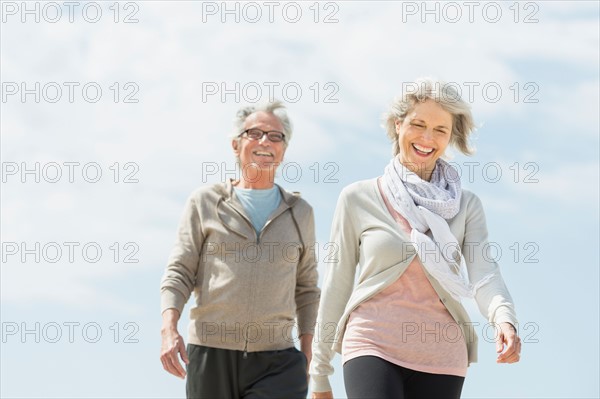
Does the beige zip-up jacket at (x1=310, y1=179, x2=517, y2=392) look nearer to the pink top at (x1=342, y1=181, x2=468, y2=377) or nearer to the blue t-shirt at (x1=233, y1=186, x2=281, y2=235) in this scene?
the pink top at (x1=342, y1=181, x2=468, y2=377)

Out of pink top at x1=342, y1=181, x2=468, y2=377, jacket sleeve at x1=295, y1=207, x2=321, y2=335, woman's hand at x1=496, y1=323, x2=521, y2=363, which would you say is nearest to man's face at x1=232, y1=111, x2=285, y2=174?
jacket sleeve at x1=295, y1=207, x2=321, y2=335

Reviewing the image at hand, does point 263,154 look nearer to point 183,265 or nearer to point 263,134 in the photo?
point 263,134

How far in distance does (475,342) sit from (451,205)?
742 millimetres

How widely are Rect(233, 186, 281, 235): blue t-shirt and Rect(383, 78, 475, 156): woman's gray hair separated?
1335mm

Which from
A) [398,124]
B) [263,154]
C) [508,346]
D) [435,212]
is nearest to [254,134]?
[263,154]

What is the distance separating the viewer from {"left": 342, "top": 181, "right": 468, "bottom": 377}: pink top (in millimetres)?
4898

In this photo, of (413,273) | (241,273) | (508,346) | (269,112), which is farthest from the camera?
(269,112)

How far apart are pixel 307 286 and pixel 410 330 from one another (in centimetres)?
176

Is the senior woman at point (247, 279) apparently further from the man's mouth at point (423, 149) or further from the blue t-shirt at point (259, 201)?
the man's mouth at point (423, 149)

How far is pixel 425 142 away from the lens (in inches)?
208

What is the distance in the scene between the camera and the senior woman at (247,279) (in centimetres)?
616

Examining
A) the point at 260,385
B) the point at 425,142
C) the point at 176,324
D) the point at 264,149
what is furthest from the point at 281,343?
the point at 425,142

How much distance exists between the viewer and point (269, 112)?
6691mm

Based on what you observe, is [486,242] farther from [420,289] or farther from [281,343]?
[281,343]
